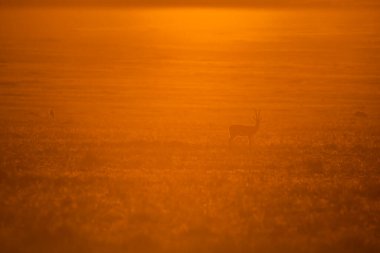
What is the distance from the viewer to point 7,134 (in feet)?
68.3

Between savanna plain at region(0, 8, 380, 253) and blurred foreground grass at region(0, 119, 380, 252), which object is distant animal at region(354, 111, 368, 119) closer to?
savanna plain at region(0, 8, 380, 253)

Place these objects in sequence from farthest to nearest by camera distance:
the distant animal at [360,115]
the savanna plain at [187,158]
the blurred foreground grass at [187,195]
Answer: the distant animal at [360,115]
the savanna plain at [187,158]
the blurred foreground grass at [187,195]

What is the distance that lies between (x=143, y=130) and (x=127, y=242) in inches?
461

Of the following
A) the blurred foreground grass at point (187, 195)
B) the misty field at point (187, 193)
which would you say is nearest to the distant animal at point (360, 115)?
the misty field at point (187, 193)

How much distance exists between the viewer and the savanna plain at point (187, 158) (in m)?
11.2

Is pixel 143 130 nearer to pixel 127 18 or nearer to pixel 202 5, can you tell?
pixel 127 18

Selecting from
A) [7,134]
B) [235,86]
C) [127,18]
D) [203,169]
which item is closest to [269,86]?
[235,86]

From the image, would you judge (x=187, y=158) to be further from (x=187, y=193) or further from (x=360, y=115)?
(x=360, y=115)

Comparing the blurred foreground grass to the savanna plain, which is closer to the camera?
the blurred foreground grass

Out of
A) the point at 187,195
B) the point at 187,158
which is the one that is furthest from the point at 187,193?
the point at 187,158

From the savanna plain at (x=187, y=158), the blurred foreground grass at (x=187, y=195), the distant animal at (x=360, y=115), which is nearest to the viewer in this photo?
the blurred foreground grass at (x=187, y=195)

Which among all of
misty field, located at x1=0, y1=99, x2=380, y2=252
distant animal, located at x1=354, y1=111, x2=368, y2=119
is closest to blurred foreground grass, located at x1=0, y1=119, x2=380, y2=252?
misty field, located at x1=0, y1=99, x2=380, y2=252

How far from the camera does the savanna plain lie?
36.9 ft

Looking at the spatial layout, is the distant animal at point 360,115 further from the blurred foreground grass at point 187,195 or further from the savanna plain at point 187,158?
the blurred foreground grass at point 187,195
